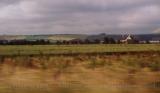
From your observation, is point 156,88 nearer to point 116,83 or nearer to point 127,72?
point 116,83

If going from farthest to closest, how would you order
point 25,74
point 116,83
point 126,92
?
point 25,74 < point 116,83 < point 126,92

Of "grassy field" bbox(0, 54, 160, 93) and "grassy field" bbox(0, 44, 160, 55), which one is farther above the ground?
"grassy field" bbox(0, 54, 160, 93)

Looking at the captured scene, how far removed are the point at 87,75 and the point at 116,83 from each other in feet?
2.83

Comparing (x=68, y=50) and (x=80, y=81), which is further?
(x=68, y=50)

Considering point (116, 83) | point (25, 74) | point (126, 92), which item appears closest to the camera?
point (126, 92)

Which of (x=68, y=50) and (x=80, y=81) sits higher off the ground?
(x=80, y=81)

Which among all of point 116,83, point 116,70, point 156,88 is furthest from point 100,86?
point 116,70

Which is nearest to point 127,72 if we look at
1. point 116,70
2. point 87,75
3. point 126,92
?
point 116,70

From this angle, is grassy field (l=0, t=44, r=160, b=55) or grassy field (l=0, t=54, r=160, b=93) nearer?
grassy field (l=0, t=54, r=160, b=93)

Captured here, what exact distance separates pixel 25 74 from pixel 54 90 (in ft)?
5.22

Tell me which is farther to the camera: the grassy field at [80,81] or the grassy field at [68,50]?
the grassy field at [68,50]

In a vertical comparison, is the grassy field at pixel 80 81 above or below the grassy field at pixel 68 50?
above

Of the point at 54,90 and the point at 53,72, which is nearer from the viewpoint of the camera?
the point at 54,90

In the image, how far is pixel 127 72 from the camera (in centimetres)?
1136
